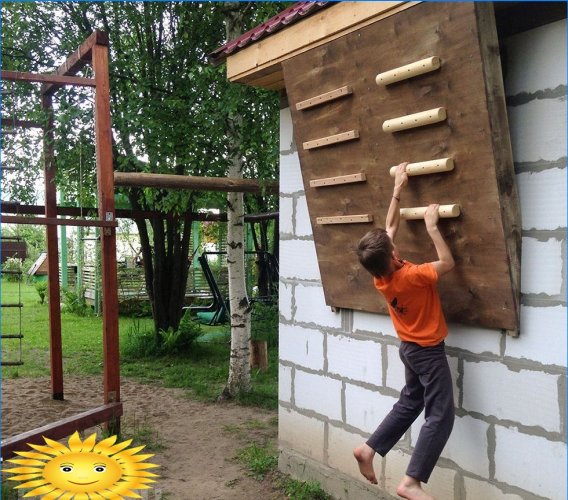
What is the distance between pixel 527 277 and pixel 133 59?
6452 mm

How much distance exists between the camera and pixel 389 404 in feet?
11.9

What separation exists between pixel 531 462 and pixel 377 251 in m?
1.25

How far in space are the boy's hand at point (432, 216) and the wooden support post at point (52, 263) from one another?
449cm

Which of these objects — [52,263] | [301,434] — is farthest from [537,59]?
[52,263]

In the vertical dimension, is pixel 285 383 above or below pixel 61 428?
above

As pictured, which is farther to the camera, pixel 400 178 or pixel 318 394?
pixel 318 394

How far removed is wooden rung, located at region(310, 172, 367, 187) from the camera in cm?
338

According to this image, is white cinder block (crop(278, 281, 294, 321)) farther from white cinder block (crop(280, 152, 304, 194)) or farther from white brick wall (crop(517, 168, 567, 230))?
white brick wall (crop(517, 168, 567, 230))

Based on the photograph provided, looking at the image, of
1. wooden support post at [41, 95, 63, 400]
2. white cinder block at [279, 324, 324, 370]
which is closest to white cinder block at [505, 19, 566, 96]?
white cinder block at [279, 324, 324, 370]

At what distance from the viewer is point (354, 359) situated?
3873 mm

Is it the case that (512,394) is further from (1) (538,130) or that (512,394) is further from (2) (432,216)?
(1) (538,130)

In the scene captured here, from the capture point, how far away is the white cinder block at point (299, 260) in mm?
4168

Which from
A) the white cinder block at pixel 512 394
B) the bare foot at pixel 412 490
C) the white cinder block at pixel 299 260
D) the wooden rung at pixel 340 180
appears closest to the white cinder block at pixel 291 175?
the white cinder block at pixel 299 260

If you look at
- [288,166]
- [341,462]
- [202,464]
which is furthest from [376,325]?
[202,464]
